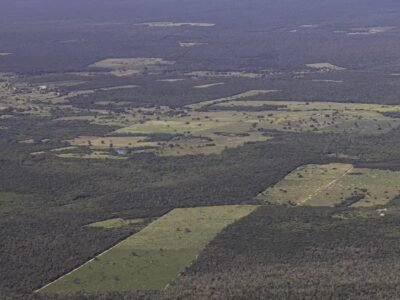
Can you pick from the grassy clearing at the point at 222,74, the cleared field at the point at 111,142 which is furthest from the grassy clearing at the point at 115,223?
the grassy clearing at the point at 222,74

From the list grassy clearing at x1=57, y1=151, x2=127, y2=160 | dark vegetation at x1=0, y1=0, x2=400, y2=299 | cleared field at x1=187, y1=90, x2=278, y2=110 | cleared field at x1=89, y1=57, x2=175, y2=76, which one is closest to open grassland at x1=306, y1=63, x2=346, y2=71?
cleared field at x1=89, y1=57, x2=175, y2=76

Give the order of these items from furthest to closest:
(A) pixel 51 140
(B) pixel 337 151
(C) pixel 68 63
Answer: (C) pixel 68 63
(A) pixel 51 140
(B) pixel 337 151

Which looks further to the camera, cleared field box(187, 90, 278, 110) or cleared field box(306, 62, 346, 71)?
cleared field box(306, 62, 346, 71)

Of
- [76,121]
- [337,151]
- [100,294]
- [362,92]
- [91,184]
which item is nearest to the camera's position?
[100,294]

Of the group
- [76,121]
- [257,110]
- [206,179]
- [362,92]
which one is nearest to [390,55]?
[362,92]

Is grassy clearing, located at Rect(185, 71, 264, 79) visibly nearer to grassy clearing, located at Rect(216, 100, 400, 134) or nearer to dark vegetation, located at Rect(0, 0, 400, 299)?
dark vegetation, located at Rect(0, 0, 400, 299)

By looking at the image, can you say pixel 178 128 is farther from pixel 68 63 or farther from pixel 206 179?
pixel 68 63
